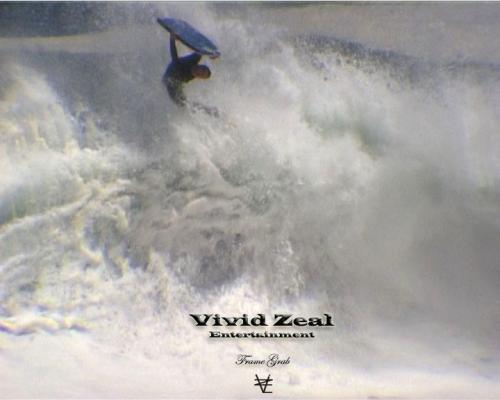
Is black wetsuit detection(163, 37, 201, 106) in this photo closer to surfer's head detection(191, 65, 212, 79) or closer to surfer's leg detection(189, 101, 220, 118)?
surfer's head detection(191, 65, 212, 79)

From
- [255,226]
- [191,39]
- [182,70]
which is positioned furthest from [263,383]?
[191,39]

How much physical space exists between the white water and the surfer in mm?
837

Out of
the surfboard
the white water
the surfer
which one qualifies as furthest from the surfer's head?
the white water

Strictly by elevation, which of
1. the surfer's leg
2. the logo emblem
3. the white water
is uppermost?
the surfer's leg

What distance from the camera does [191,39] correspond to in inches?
178

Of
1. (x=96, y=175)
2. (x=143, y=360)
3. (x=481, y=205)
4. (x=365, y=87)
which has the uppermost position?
(x=365, y=87)

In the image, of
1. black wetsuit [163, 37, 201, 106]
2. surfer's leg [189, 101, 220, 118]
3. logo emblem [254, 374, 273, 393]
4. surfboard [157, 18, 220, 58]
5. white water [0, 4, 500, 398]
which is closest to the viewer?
logo emblem [254, 374, 273, 393]

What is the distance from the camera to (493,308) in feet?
14.4

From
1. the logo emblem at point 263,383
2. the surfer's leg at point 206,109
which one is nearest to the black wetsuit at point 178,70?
the surfer's leg at point 206,109

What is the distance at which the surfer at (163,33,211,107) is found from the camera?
177 inches

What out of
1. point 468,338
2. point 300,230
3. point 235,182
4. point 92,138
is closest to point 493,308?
point 468,338

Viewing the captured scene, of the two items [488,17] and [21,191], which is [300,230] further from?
[488,17]

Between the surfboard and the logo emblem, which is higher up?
the surfboard

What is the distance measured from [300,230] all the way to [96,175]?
7.90 ft
